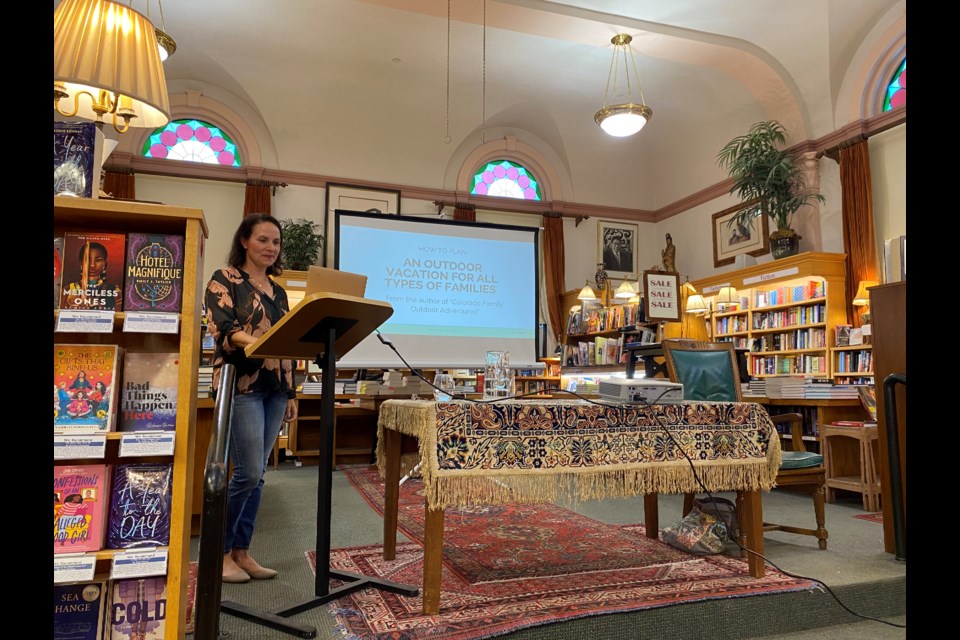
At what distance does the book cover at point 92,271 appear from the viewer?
1.45 m

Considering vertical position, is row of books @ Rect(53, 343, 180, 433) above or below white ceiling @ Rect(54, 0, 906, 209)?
below

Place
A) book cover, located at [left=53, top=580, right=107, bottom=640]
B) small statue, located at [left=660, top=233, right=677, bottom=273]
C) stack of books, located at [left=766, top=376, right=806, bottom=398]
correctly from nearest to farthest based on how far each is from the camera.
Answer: book cover, located at [left=53, top=580, right=107, bottom=640]
stack of books, located at [left=766, top=376, right=806, bottom=398]
small statue, located at [left=660, top=233, right=677, bottom=273]

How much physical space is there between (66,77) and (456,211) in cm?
811

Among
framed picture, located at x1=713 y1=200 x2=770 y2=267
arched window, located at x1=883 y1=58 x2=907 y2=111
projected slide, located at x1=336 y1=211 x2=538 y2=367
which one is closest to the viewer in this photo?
projected slide, located at x1=336 y1=211 x2=538 y2=367

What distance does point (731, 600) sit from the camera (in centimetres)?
207

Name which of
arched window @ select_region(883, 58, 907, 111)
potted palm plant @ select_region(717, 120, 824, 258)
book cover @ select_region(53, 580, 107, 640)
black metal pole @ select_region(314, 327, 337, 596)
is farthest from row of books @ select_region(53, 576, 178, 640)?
arched window @ select_region(883, 58, 907, 111)

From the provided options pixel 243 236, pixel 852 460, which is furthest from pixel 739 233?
pixel 243 236

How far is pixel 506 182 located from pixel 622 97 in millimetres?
2315

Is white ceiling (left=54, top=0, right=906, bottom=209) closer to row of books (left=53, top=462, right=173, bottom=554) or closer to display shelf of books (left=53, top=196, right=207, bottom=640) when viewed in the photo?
display shelf of books (left=53, top=196, right=207, bottom=640)

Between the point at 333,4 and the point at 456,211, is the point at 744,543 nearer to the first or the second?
the point at 333,4

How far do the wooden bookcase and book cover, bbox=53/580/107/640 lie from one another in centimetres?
716

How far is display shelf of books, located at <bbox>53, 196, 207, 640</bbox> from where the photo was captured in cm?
139

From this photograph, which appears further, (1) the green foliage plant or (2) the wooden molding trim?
(1) the green foliage plant
